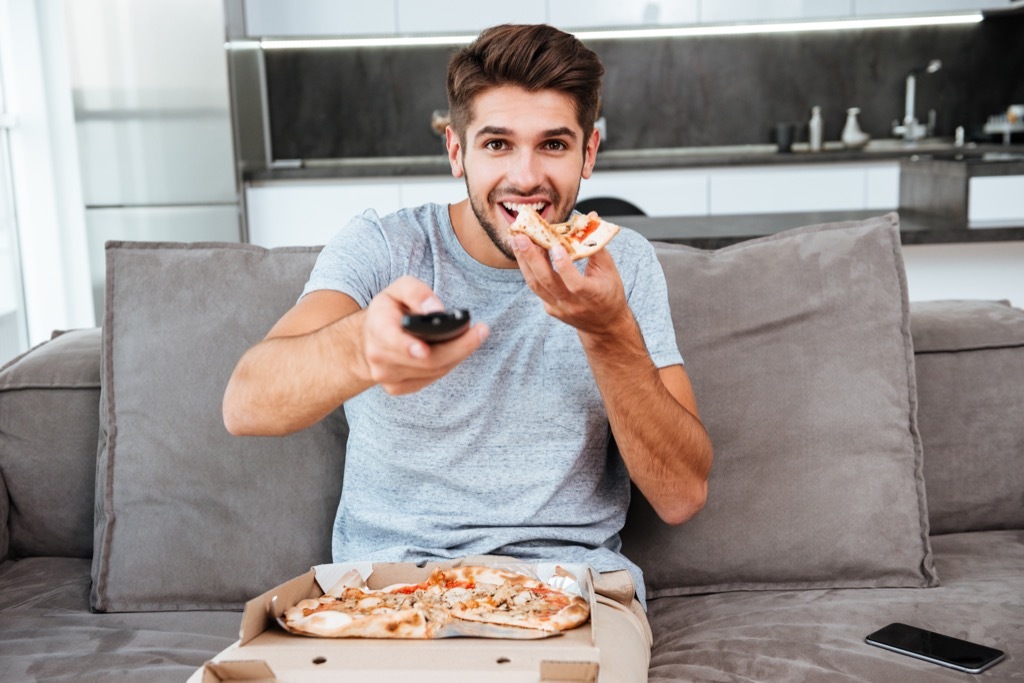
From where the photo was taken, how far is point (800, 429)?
5.24 feet

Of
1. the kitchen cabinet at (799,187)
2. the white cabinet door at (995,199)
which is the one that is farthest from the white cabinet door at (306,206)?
the white cabinet door at (995,199)

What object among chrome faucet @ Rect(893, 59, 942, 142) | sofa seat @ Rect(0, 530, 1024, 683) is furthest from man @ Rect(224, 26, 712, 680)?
chrome faucet @ Rect(893, 59, 942, 142)

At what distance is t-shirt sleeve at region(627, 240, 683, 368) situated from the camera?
58.8 inches

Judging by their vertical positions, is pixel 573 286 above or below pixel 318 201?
above

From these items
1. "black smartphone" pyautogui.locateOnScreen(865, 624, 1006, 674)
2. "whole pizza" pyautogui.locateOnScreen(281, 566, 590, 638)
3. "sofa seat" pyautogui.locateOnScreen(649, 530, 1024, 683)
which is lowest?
"sofa seat" pyautogui.locateOnScreen(649, 530, 1024, 683)

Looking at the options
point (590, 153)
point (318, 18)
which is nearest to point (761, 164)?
point (318, 18)

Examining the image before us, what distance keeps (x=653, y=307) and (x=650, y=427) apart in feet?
0.70

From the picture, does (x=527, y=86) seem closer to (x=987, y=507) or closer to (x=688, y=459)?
(x=688, y=459)

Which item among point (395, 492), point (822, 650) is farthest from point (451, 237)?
point (822, 650)

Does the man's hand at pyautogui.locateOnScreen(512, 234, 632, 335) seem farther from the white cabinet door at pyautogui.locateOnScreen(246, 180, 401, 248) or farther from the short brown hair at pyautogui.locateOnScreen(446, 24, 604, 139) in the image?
the white cabinet door at pyautogui.locateOnScreen(246, 180, 401, 248)

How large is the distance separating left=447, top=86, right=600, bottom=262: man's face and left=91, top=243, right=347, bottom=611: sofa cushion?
0.34 metres

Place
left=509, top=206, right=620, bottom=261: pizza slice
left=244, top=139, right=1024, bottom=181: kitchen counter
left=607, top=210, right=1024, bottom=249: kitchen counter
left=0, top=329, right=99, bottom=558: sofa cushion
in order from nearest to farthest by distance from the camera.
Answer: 1. left=509, top=206, right=620, bottom=261: pizza slice
2. left=0, top=329, right=99, bottom=558: sofa cushion
3. left=607, top=210, right=1024, bottom=249: kitchen counter
4. left=244, top=139, right=1024, bottom=181: kitchen counter

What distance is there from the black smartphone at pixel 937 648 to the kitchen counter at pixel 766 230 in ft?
3.73

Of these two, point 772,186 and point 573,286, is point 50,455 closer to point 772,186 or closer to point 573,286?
point 573,286
